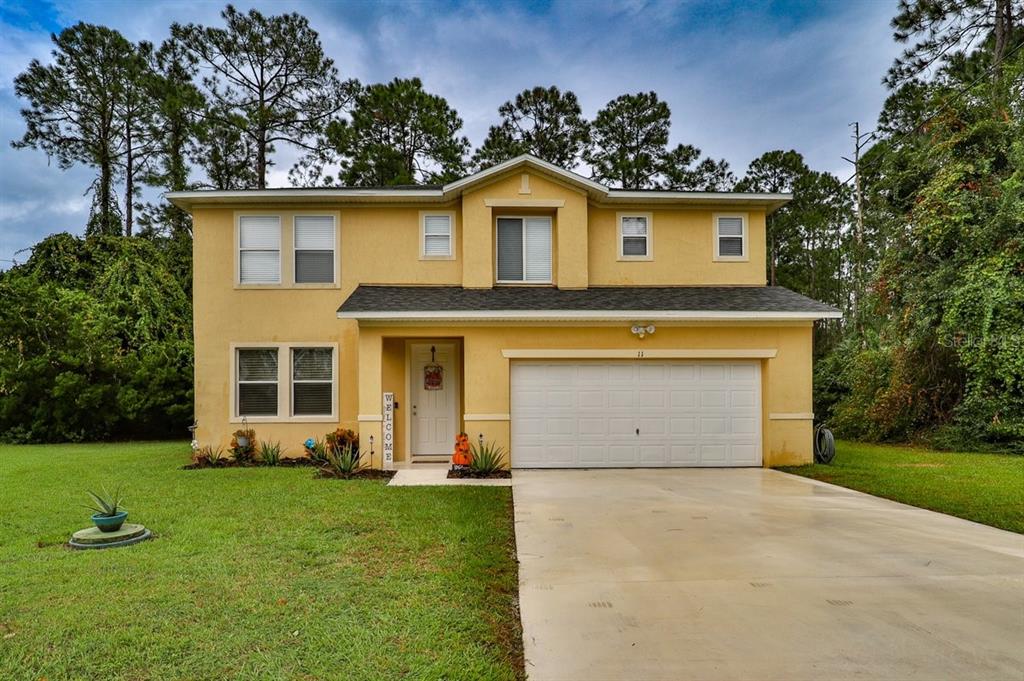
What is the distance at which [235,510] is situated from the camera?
6.95 m

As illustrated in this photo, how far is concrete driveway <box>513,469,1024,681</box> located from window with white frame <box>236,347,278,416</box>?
6734 millimetres

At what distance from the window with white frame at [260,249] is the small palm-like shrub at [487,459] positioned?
5807 mm

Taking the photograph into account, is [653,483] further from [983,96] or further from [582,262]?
[983,96]

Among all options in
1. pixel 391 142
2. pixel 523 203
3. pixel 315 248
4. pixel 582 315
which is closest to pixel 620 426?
pixel 582 315

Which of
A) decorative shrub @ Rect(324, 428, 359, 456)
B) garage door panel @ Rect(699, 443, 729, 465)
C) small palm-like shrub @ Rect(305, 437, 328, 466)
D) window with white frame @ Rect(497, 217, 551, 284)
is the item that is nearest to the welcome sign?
decorative shrub @ Rect(324, 428, 359, 456)

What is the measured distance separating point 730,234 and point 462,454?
791cm

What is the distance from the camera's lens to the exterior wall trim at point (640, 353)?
1031 cm

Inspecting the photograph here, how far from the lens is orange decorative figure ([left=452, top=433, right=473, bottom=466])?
30.7 feet

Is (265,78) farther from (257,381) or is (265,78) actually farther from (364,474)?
(364,474)

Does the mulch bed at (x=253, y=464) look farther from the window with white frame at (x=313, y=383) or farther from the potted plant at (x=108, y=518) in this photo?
the potted plant at (x=108, y=518)

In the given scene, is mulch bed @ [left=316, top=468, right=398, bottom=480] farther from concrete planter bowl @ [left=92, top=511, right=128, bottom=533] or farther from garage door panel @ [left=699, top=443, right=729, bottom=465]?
garage door panel @ [left=699, top=443, right=729, bottom=465]

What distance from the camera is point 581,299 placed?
429 inches

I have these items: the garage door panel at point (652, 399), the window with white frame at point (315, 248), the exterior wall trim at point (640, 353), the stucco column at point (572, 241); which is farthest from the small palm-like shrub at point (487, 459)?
the window with white frame at point (315, 248)

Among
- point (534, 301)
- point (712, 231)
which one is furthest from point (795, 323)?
point (534, 301)
